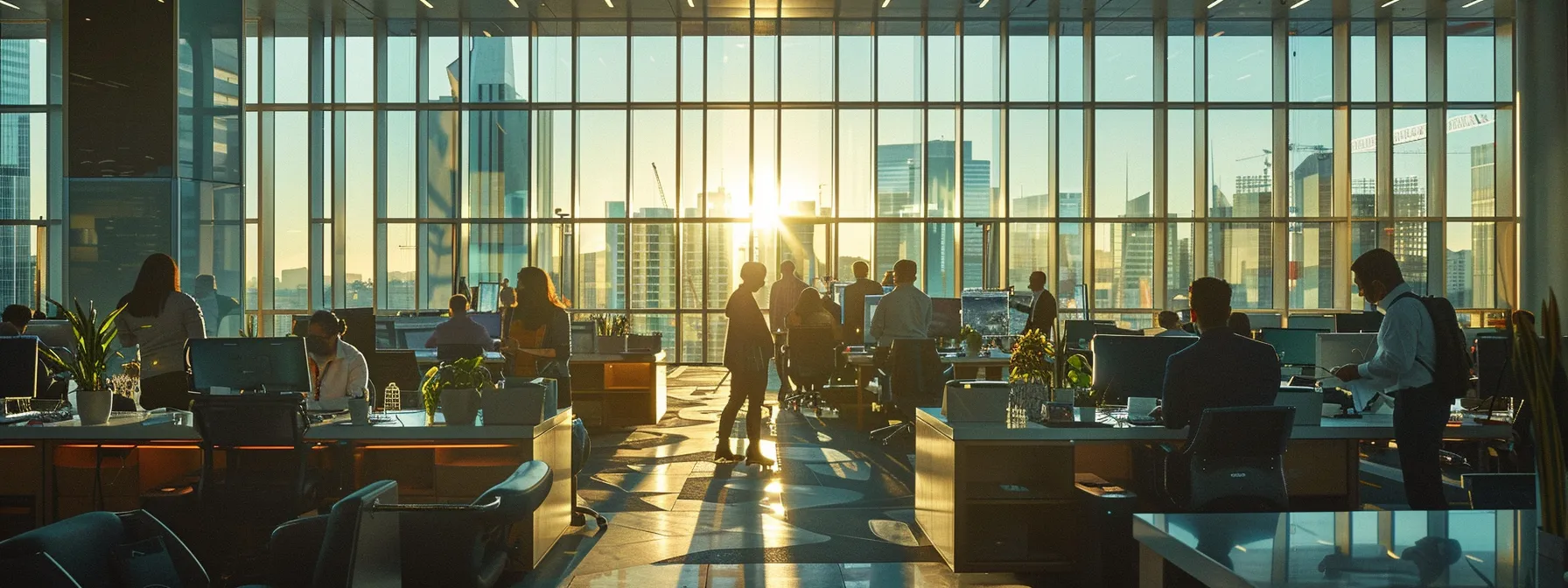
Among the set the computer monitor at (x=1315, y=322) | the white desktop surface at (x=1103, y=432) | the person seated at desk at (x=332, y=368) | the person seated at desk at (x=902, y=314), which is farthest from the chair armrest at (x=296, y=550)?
the computer monitor at (x=1315, y=322)

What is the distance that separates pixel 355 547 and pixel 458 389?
107 inches

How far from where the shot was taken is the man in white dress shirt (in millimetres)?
4391

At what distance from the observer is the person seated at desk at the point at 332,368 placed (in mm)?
5430

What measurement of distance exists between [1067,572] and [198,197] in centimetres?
820

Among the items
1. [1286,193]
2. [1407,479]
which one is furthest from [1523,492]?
[1286,193]

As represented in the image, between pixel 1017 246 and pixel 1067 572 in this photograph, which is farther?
pixel 1017 246

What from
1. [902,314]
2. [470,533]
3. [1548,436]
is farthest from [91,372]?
[902,314]

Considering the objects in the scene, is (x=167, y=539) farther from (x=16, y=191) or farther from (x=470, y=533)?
(x=16, y=191)

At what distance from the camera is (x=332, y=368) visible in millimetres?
5438

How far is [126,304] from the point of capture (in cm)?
611

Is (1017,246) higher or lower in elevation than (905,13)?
lower

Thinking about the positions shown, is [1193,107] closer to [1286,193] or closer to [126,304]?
[1286,193]

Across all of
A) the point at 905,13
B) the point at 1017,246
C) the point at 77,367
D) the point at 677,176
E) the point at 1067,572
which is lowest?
→ the point at 1067,572

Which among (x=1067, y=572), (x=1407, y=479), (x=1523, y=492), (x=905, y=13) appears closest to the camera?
(x=1523, y=492)
